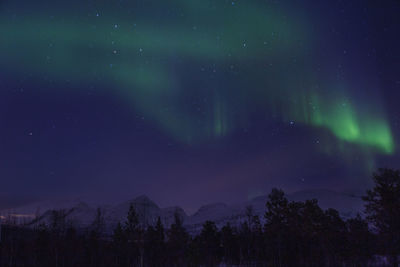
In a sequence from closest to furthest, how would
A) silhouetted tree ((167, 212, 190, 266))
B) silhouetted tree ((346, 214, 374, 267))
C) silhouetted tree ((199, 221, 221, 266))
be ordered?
silhouetted tree ((346, 214, 374, 267))
silhouetted tree ((199, 221, 221, 266))
silhouetted tree ((167, 212, 190, 266))

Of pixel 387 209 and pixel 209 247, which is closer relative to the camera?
pixel 387 209

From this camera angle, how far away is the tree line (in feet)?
133

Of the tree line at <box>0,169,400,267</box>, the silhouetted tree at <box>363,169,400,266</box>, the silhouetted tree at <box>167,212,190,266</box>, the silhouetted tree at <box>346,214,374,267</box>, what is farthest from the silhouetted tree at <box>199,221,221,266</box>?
the silhouetted tree at <box>363,169,400,266</box>

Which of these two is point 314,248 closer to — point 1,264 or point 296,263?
point 296,263

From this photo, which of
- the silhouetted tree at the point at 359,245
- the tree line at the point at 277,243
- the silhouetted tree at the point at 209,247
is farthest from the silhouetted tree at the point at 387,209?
the silhouetted tree at the point at 209,247

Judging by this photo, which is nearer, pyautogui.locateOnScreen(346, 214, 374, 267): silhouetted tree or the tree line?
the tree line

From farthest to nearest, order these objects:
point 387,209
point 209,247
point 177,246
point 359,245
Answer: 1. point 177,246
2. point 209,247
3. point 359,245
4. point 387,209

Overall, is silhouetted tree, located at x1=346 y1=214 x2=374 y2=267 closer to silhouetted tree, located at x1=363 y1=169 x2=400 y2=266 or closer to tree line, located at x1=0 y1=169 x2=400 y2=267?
tree line, located at x1=0 y1=169 x2=400 y2=267

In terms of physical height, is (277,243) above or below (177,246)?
above

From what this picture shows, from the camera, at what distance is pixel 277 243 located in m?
54.4

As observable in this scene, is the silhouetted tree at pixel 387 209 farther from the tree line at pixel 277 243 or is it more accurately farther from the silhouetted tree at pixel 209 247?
the silhouetted tree at pixel 209 247

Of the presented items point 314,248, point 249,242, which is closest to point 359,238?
point 314,248

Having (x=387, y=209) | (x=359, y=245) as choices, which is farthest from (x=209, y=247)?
(x=387, y=209)

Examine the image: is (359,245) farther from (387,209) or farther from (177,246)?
(177,246)
